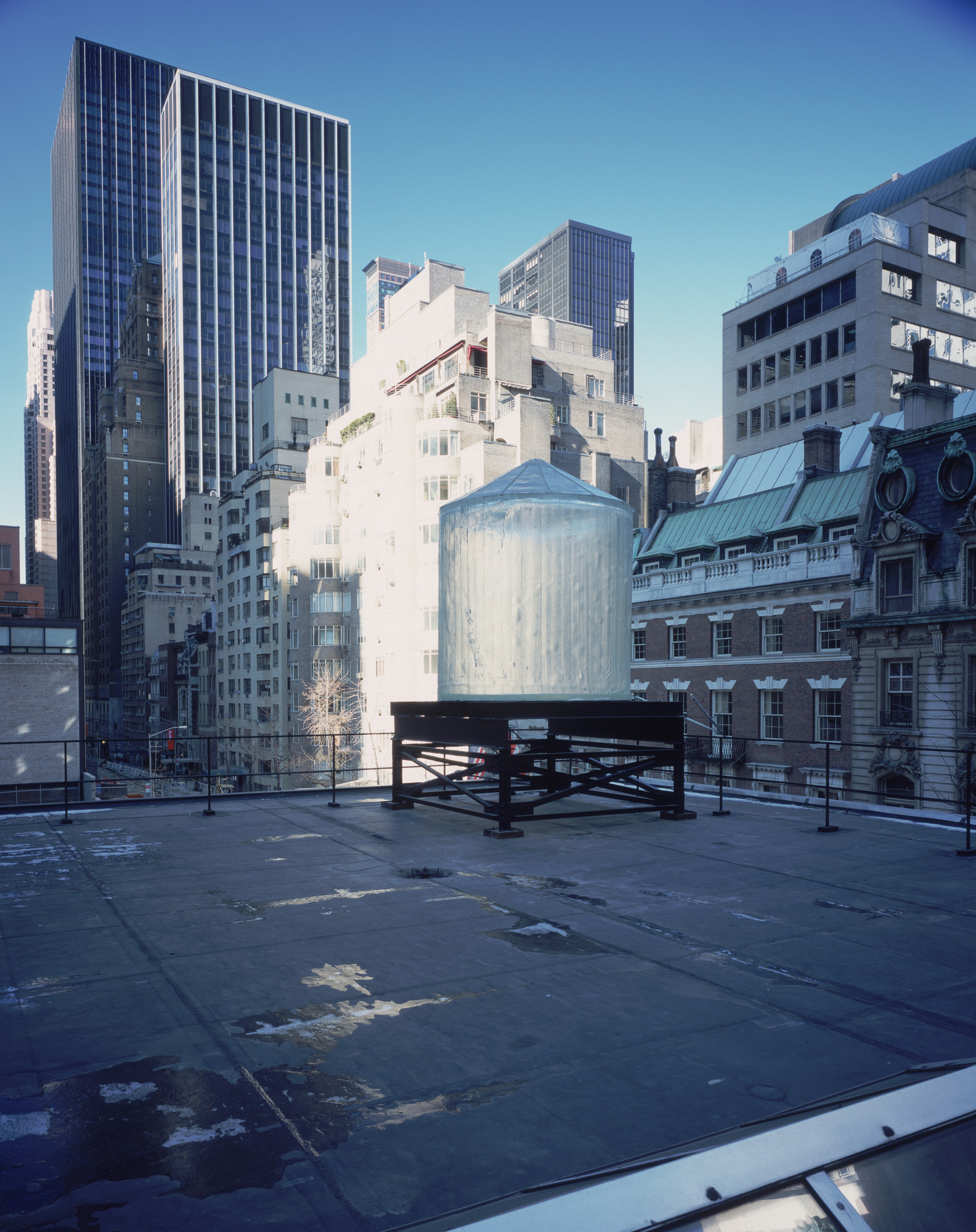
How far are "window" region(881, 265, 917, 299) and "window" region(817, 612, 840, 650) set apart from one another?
34.4 metres

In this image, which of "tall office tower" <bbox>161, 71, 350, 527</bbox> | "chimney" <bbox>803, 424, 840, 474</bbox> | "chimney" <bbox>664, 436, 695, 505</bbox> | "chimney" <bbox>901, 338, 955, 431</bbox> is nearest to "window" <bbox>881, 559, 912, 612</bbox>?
"chimney" <bbox>901, 338, 955, 431</bbox>

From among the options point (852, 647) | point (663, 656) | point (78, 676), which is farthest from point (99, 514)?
point (852, 647)

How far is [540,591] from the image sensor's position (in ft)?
47.2

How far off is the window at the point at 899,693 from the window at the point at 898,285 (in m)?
37.6

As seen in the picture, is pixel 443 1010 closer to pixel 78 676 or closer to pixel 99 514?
pixel 78 676

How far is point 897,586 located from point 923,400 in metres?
8.15

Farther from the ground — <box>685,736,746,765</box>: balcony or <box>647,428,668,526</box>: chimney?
<box>647,428,668,526</box>: chimney

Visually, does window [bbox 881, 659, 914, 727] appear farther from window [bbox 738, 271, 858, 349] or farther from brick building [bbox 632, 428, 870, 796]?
window [bbox 738, 271, 858, 349]

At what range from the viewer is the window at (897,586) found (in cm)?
3347

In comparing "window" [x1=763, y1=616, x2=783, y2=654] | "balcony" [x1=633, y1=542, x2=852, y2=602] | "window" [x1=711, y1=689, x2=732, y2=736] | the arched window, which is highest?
"balcony" [x1=633, y1=542, x2=852, y2=602]

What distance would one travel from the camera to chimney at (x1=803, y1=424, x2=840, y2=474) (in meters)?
43.2

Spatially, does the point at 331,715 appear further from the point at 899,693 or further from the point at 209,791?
the point at 209,791

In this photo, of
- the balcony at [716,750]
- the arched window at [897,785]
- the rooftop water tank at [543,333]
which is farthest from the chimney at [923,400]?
the rooftop water tank at [543,333]

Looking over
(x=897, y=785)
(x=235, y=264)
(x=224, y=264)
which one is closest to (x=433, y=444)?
(x=897, y=785)
